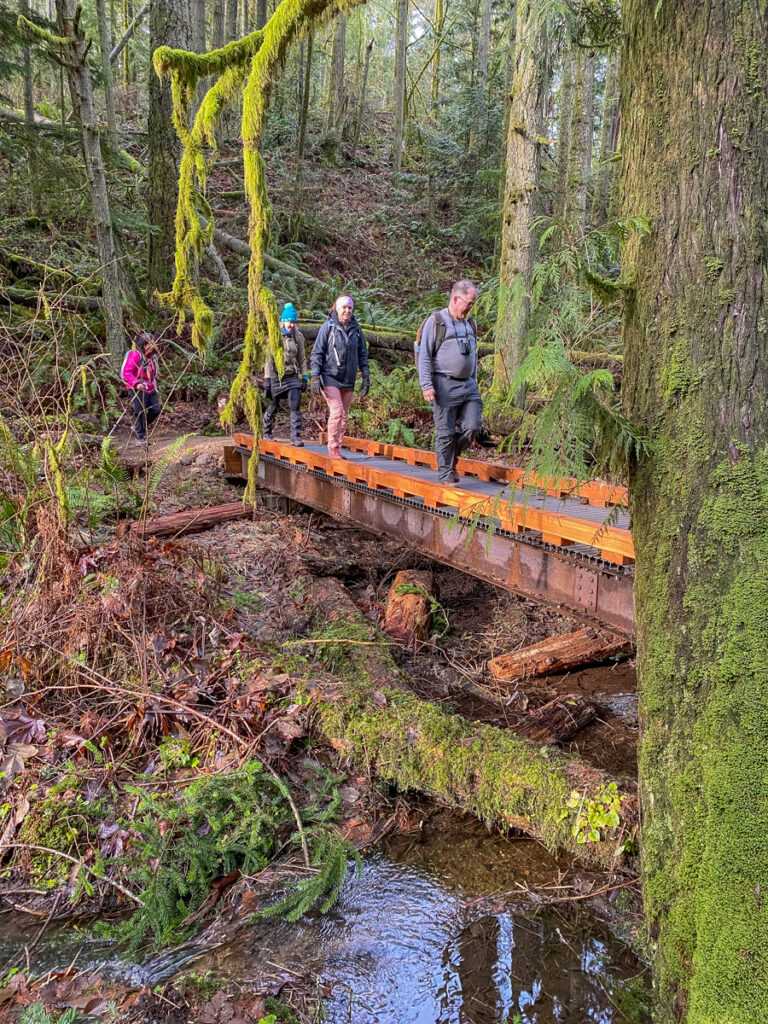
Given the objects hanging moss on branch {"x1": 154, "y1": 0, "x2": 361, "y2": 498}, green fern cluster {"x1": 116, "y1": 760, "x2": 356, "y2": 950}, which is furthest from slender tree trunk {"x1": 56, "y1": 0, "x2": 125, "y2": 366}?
green fern cluster {"x1": 116, "y1": 760, "x2": 356, "y2": 950}

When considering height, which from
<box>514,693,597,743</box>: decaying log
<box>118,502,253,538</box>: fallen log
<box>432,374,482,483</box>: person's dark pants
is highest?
<box>432,374,482,483</box>: person's dark pants

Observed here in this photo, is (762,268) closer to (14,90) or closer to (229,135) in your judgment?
(229,135)

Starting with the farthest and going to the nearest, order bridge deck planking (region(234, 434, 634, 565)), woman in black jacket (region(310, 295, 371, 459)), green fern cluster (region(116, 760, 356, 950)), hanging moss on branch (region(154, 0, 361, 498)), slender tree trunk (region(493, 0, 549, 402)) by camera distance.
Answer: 1. slender tree trunk (region(493, 0, 549, 402))
2. woman in black jacket (region(310, 295, 371, 459))
3. bridge deck planking (region(234, 434, 634, 565))
4. green fern cluster (region(116, 760, 356, 950))
5. hanging moss on branch (region(154, 0, 361, 498))

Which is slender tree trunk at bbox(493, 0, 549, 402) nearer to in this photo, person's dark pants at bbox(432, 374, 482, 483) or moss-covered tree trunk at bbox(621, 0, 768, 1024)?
person's dark pants at bbox(432, 374, 482, 483)

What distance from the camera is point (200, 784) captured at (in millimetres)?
4387

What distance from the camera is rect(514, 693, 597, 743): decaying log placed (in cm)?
527

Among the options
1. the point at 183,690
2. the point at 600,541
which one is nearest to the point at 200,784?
the point at 183,690

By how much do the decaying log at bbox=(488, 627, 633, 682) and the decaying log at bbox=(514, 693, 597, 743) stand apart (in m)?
0.51

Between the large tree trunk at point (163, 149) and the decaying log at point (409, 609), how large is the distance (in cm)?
981

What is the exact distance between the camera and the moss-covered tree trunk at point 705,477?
230 cm

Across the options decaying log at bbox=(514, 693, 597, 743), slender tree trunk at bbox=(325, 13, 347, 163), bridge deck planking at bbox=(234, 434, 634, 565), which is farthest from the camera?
slender tree trunk at bbox=(325, 13, 347, 163)

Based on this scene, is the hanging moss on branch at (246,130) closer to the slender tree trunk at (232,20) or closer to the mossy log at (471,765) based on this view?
the mossy log at (471,765)

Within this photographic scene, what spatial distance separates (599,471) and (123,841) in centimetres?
361

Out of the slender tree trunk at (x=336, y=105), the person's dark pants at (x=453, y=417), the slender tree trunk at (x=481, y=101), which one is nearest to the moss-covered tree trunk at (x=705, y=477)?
the person's dark pants at (x=453, y=417)
